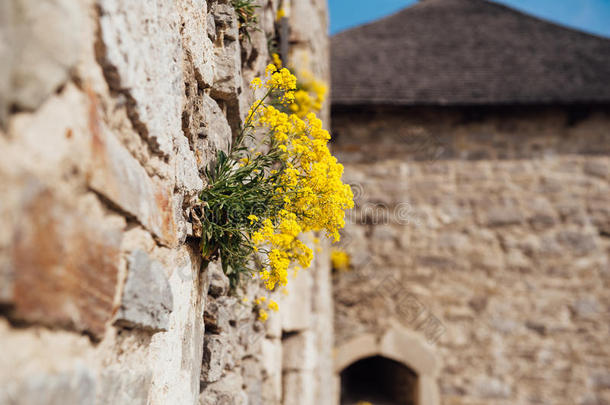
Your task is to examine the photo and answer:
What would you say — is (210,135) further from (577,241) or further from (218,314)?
(577,241)

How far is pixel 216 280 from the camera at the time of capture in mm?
1825

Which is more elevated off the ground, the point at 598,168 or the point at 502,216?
the point at 598,168

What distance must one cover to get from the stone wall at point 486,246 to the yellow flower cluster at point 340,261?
0.32ft

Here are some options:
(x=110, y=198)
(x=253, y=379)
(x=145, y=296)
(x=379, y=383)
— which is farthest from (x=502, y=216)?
(x=110, y=198)

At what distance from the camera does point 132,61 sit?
0.98m

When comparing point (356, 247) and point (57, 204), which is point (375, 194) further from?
point (57, 204)

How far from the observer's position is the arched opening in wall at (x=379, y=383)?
19.0ft

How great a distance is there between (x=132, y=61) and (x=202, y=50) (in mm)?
651

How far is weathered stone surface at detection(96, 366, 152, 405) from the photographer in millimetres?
949

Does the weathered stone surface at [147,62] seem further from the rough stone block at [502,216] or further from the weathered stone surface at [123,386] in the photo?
the rough stone block at [502,216]

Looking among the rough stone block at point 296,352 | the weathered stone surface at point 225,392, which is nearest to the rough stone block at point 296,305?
the rough stone block at point 296,352

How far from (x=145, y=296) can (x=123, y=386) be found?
0.63 feet

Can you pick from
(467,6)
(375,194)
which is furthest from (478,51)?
(375,194)

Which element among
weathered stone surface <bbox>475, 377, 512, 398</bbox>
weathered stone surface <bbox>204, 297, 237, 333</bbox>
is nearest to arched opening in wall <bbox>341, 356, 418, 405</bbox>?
weathered stone surface <bbox>475, 377, 512, 398</bbox>
